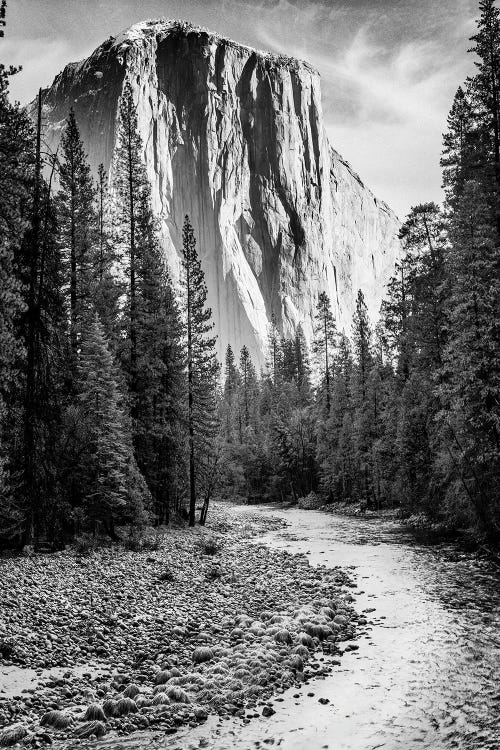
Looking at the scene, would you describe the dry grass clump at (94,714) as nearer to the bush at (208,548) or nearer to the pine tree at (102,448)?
the pine tree at (102,448)

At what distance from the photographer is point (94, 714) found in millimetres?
6043

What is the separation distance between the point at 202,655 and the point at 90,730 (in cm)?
286

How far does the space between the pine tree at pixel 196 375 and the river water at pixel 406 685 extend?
51.9ft

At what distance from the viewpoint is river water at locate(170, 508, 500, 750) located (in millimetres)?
5770

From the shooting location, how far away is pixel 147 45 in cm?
18000

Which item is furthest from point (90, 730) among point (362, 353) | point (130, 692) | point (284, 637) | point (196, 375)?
point (362, 353)

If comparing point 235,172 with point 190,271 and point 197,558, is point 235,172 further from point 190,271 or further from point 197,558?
point 197,558

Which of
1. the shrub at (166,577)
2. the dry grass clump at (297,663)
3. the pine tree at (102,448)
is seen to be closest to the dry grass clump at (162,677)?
the dry grass clump at (297,663)

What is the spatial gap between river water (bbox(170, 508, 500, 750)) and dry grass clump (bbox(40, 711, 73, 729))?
117 cm

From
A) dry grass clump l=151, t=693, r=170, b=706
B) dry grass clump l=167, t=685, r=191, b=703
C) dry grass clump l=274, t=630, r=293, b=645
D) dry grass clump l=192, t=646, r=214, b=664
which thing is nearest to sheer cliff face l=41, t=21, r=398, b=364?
dry grass clump l=274, t=630, r=293, b=645

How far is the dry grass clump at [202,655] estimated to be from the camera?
26.9 feet

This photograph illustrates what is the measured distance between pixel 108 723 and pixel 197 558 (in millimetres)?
11793

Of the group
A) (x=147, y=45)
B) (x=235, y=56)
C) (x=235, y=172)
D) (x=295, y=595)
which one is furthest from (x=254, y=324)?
(x=295, y=595)

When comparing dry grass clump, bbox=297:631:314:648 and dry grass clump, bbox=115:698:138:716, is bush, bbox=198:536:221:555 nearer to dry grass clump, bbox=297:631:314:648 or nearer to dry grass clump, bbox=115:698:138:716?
Result: dry grass clump, bbox=297:631:314:648
